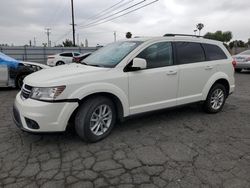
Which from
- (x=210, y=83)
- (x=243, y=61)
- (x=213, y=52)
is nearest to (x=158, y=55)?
(x=210, y=83)

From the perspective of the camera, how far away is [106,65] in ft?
13.4

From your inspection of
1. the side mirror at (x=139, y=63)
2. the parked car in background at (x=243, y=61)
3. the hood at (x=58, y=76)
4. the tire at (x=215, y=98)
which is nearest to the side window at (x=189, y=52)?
the tire at (x=215, y=98)

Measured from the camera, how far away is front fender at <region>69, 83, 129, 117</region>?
3.53 m

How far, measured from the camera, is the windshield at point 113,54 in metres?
4.15

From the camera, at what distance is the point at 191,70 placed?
4.84 meters

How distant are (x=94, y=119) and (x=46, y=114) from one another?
766mm

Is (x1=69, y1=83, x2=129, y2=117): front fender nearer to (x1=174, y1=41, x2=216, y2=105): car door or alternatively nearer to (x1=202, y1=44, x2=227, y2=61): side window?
(x1=174, y1=41, x2=216, y2=105): car door

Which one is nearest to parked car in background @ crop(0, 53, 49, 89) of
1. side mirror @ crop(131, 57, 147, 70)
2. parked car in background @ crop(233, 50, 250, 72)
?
side mirror @ crop(131, 57, 147, 70)

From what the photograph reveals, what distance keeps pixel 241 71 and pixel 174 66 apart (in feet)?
42.9

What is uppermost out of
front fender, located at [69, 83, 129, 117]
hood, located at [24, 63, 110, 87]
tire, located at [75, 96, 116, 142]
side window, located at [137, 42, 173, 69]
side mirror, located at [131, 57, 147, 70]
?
side window, located at [137, 42, 173, 69]

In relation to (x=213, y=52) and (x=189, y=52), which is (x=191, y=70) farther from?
(x=213, y=52)

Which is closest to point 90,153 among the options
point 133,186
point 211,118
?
point 133,186

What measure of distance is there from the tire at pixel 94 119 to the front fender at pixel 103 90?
0.15 m

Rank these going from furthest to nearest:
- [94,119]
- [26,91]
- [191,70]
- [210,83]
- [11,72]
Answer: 1. [11,72]
2. [210,83]
3. [191,70]
4. [94,119]
5. [26,91]
